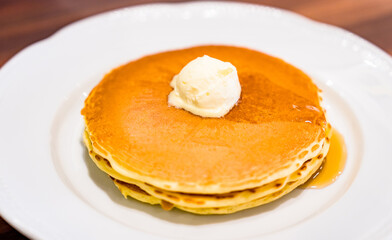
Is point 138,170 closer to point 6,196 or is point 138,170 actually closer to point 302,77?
point 6,196

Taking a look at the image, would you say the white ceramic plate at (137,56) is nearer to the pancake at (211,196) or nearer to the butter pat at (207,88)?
the pancake at (211,196)

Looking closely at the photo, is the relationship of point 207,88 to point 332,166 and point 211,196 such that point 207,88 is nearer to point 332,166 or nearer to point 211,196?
point 211,196

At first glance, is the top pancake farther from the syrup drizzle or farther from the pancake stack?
the syrup drizzle

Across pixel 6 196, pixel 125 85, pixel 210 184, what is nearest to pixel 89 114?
pixel 125 85

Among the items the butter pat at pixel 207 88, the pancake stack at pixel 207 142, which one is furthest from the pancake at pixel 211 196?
the butter pat at pixel 207 88

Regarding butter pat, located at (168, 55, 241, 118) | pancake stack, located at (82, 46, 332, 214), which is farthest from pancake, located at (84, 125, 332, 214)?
butter pat, located at (168, 55, 241, 118)

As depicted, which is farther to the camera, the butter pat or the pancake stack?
the butter pat

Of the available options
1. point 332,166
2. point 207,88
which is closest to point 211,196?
point 207,88
